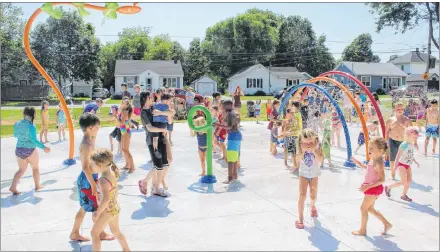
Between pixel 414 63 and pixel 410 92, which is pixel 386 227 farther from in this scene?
pixel 414 63

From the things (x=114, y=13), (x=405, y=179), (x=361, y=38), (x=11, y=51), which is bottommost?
(x=405, y=179)

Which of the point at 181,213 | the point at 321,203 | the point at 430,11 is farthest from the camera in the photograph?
the point at 430,11

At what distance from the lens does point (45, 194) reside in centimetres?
671

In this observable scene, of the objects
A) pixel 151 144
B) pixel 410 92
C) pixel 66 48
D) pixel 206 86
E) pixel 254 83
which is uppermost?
pixel 66 48

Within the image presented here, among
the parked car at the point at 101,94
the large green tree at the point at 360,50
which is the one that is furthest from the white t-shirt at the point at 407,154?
the large green tree at the point at 360,50

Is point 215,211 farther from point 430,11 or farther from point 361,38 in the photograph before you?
point 361,38

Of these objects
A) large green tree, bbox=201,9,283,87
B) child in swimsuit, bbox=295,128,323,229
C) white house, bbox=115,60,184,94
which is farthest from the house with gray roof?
child in swimsuit, bbox=295,128,323,229

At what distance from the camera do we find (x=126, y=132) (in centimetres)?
826

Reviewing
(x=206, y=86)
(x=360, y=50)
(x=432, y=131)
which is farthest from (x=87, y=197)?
(x=360, y=50)

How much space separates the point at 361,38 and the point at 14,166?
9623 cm

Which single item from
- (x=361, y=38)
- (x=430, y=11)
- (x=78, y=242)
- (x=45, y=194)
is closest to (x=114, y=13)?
(x=45, y=194)

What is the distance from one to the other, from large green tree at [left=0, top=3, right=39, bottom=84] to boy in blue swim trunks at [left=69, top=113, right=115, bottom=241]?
4240 centimetres

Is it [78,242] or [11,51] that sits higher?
[11,51]

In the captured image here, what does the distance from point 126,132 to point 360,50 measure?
308 feet
